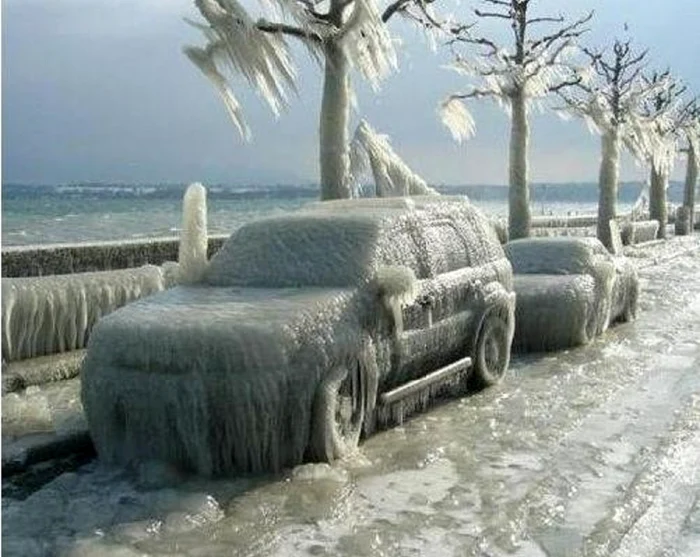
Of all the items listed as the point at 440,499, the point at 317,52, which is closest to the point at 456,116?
the point at 317,52

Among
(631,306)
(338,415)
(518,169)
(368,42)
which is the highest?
(368,42)

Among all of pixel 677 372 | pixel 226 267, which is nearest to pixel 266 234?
pixel 226 267

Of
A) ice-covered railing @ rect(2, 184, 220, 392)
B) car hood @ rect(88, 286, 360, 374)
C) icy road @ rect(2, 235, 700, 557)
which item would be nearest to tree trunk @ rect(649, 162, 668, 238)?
ice-covered railing @ rect(2, 184, 220, 392)

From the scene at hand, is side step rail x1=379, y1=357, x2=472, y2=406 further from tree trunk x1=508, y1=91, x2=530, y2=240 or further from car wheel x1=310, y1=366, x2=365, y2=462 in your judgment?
tree trunk x1=508, y1=91, x2=530, y2=240

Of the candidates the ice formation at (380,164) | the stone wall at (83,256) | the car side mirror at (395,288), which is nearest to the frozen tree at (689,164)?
the ice formation at (380,164)

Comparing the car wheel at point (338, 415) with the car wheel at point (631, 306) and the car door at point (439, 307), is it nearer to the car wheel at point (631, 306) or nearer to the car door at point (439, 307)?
the car door at point (439, 307)

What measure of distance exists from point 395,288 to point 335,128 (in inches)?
306

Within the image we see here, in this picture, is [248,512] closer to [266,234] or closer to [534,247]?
[266,234]

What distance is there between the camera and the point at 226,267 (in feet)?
25.7

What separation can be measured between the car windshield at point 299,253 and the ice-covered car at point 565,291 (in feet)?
14.6

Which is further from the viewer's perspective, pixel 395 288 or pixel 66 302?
pixel 66 302

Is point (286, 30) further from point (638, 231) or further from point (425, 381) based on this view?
point (638, 231)

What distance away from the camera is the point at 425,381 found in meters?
7.73

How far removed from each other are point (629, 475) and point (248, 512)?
260 centimetres
